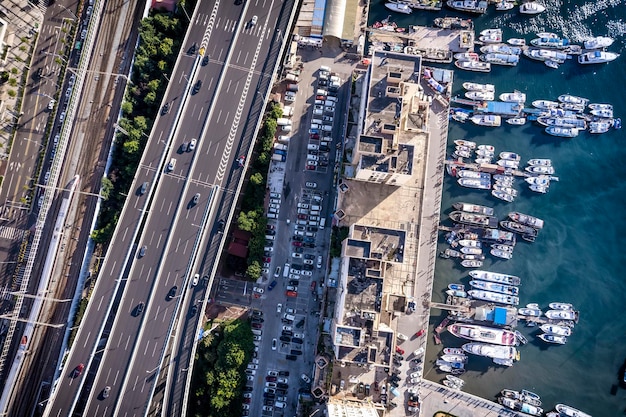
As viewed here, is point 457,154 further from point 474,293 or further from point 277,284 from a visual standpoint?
point 277,284

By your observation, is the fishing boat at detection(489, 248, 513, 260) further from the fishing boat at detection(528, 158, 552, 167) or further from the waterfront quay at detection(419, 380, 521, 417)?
the waterfront quay at detection(419, 380, 521, 417)

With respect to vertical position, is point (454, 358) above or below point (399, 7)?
below

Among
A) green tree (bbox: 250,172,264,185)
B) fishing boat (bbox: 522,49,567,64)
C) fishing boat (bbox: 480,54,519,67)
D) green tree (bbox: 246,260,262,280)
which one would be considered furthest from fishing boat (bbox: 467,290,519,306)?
fishing boat (bbox: 522,49,567,64)

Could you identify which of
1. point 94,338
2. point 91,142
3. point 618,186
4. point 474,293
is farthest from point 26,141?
point 618,186

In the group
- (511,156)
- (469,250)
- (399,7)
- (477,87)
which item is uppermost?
(399,7)

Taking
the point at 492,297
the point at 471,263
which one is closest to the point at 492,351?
the point at 492,297

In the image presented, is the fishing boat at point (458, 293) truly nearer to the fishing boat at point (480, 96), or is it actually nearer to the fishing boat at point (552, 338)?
the fishing boat at point (552, 338)

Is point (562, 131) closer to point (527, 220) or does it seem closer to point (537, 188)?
point (537, 188)
